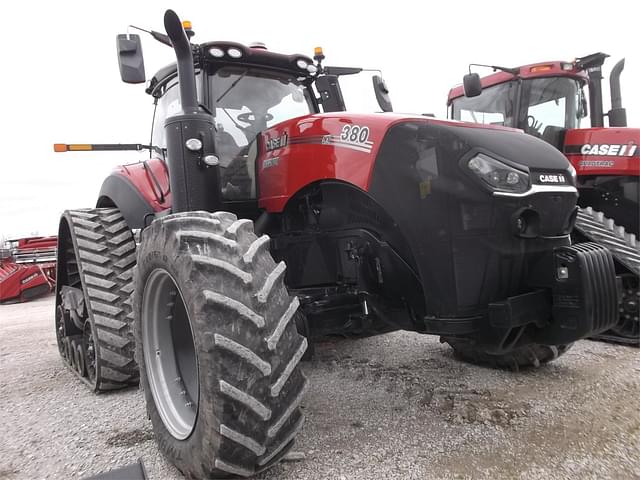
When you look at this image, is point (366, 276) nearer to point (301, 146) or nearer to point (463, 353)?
point (301, 146)

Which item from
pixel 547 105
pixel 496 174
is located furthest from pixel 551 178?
pixel 547 105

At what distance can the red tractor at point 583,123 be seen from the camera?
4.97 meters

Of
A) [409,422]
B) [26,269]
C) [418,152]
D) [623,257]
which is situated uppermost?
[418,152]

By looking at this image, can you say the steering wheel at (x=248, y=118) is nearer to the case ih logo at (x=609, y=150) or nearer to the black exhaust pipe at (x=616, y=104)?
the case ih logo at (x=609, y=150)

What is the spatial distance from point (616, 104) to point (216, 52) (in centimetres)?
484

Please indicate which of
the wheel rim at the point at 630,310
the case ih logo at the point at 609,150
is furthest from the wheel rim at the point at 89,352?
the case ih logo at the point at 609,150

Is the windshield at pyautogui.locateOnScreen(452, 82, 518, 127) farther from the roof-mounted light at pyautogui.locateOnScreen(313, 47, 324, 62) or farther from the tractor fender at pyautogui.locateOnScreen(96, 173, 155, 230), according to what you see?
the tractor fender at pyautogui.locateOnScreen(96, 173, 155, 230)

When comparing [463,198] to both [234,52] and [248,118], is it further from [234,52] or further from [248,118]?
[234,52]

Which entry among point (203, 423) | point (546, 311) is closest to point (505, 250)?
point (546, 311)

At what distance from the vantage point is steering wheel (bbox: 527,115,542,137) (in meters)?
5.69

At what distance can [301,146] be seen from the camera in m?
2.76

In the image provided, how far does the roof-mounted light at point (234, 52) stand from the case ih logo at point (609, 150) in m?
4.05

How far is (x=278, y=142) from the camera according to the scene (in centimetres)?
295

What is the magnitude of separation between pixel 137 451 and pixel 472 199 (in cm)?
214
